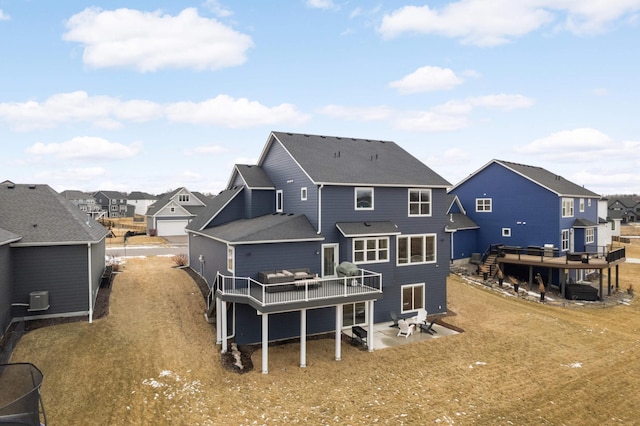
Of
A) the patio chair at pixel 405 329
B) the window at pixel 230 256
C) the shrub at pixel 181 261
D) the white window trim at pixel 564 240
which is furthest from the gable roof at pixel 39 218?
the white window trim at pixel 564 240

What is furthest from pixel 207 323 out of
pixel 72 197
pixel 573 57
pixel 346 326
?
pixel 72 197

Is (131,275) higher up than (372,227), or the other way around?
(372,227)

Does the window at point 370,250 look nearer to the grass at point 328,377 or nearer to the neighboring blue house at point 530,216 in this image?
the grass at point 328,377

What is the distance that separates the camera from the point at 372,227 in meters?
19.5

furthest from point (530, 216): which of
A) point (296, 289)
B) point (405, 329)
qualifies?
point (296, 289)

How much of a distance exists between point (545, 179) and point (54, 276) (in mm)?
35356

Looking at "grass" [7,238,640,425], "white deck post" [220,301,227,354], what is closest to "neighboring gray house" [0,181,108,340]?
"grass" [7,238,640,425]

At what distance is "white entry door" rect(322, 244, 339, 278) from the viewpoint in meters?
18.9

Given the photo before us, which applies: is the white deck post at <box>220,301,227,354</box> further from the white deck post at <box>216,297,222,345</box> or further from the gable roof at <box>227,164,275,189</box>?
the gable roof at <box>227,164,275,189</box>

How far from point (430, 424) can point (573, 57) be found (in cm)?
2556

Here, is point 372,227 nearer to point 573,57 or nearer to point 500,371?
point 500,371

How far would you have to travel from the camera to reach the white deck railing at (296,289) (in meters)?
15.2

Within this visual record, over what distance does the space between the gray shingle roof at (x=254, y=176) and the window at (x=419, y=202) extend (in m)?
8.17

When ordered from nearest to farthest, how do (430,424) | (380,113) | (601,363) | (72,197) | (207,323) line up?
(430,424) → (601,363) → (207,323) → (380,113) → (72,197)
